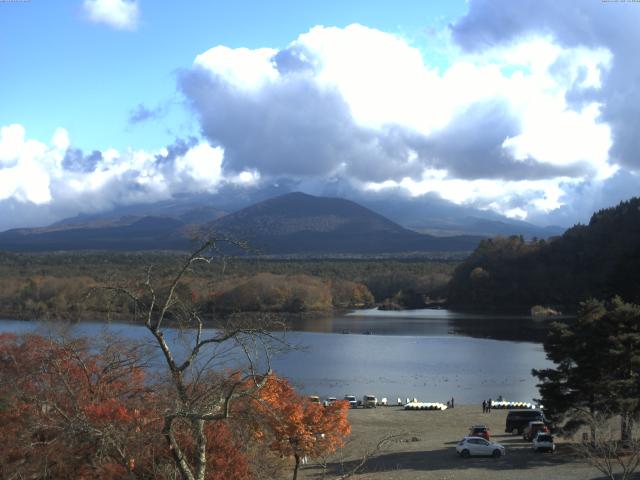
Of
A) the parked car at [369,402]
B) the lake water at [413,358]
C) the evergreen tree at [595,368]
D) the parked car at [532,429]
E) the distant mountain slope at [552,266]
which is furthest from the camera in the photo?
the distant mountain slope at [552,266]

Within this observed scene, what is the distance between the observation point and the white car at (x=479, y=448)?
19.1 m

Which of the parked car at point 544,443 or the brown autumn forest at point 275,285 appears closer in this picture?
the parked car at point 544,443

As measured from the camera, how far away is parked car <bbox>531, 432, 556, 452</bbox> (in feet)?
62.8

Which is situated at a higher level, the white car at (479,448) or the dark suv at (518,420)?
the white car at (479,448)

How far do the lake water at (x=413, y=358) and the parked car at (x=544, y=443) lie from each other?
6962 mm

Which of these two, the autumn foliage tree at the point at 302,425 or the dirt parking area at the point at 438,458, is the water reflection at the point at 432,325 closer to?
the dirt parking area at the point at 438,458

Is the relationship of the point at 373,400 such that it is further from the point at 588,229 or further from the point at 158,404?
the point at 588,229

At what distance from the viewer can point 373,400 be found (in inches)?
1276

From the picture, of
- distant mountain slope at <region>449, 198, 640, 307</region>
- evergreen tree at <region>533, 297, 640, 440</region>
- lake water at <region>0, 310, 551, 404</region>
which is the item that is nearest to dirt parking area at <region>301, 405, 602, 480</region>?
evergreen tree at <region>533, 297, 640, 440</region>

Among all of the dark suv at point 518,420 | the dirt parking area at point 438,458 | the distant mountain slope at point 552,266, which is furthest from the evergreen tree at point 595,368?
the distant mountain slope at point 552,266

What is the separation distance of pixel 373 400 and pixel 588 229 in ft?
231

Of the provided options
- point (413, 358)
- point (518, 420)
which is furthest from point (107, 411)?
point (413, 358)

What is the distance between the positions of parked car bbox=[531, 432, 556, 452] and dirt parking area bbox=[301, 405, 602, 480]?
0.21 metres

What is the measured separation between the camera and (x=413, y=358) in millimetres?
49188
